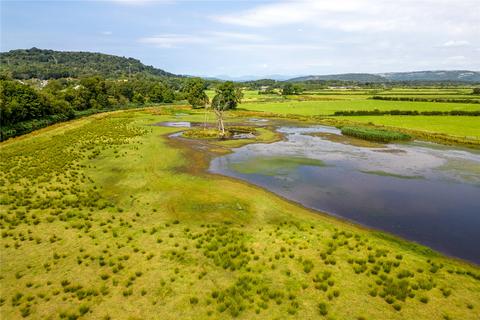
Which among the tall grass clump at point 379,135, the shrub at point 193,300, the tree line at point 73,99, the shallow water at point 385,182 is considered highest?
the tree line at point 73,99

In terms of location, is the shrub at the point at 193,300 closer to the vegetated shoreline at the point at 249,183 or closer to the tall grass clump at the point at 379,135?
the vegetated shoreline at the point at 249,183

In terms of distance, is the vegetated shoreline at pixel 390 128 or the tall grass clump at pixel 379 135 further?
the tall grass clump at pixel 379 135

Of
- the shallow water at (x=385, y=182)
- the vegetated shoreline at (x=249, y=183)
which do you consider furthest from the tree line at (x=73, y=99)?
the shallow water at (x=385, y=182)

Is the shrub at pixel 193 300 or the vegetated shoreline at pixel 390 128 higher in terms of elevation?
the vegetated shoreline at pixel 390 128

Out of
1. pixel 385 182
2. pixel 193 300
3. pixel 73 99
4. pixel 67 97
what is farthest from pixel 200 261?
pixel 73 99

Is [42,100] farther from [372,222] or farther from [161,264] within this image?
[372,222]

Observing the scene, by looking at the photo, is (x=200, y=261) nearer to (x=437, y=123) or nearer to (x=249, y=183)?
(x=249, y=183)

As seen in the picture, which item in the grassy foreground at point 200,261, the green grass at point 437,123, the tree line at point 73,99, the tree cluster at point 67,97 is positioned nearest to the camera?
the grassy foreground at point 200,261
